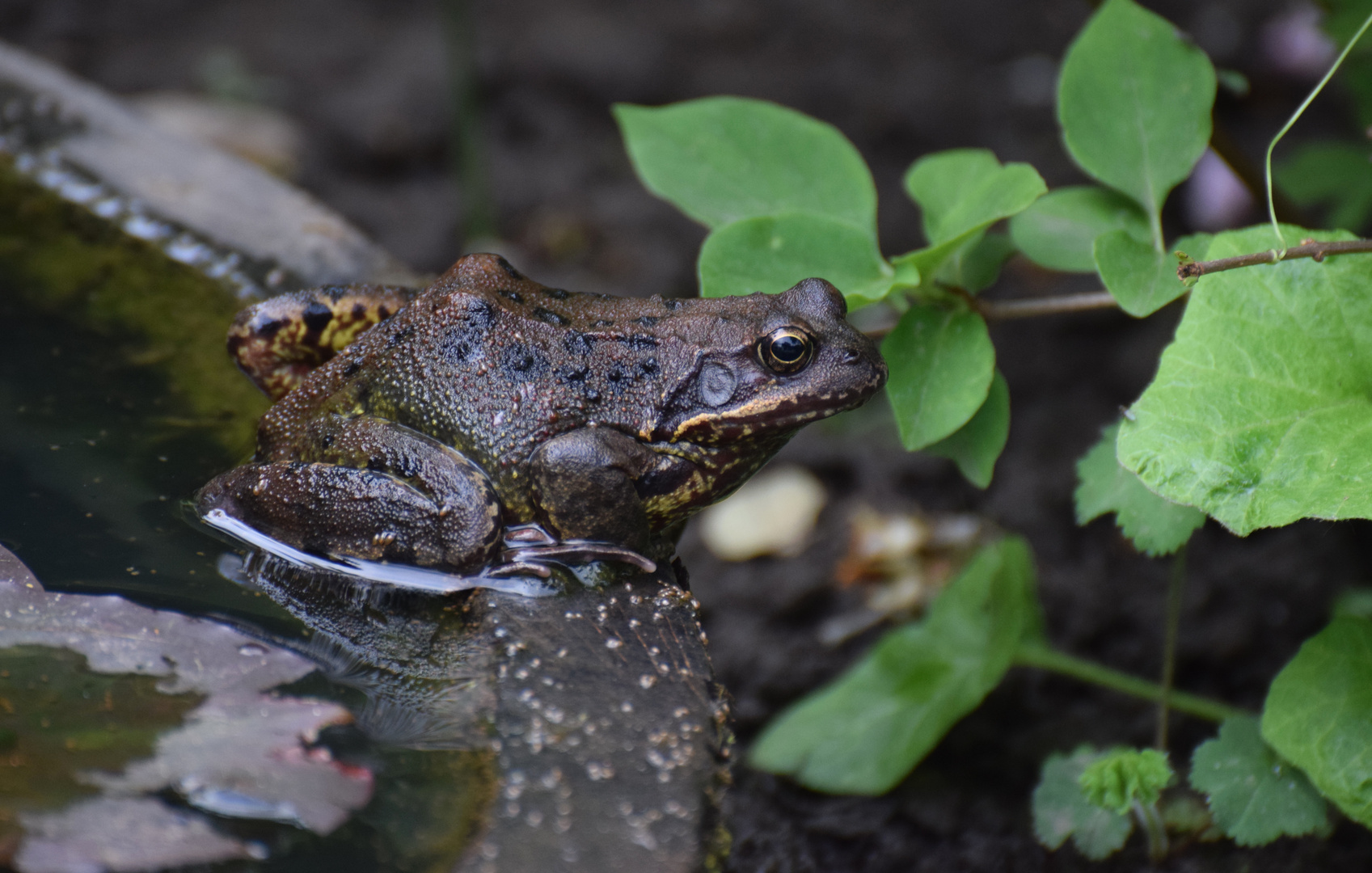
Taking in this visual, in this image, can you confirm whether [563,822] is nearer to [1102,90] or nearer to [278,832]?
[278,832]

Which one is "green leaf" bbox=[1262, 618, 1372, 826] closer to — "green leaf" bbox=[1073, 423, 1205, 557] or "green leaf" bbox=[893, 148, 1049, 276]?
"green leaf" bbox=[1073, 423, 1205, 557]

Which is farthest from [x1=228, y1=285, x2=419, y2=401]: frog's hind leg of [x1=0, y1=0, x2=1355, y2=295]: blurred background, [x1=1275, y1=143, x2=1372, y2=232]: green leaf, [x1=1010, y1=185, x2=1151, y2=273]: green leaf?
[x1=0, y1=0, x2=1355, y2=295]: blurred background

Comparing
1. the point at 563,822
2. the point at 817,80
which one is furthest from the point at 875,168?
the point at 563,822

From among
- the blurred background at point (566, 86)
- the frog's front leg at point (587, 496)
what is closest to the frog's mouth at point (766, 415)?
the frog's front leg at point (587, 496)

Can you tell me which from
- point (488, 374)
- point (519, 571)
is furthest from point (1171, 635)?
point (488, 374)

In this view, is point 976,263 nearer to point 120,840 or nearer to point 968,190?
point 968,190

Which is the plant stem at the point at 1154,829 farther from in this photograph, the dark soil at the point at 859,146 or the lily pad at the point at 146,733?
the lily pad at the point at 146,733
